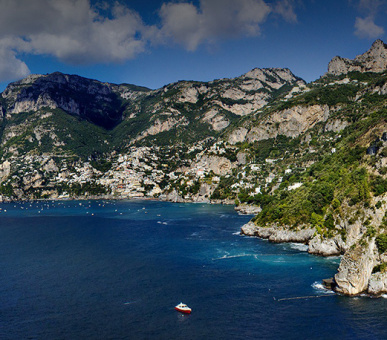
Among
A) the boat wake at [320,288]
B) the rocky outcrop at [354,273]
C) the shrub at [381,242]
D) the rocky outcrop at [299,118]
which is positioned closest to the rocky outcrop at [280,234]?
the shrub at [381,242]

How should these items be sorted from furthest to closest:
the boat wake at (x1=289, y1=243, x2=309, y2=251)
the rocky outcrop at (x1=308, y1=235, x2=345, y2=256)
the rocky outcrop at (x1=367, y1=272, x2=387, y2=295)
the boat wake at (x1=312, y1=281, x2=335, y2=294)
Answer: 1. the boat wake at (x1=289, y1=243, x2=309, y2=251)
2. the rocky outcrop at (x1=308, y1=235, x2=345, y2=256)
3. the boat wake at (x1=312, y1=281, x2=335, y2=294)
4. the rocky outcrop at (x1=367, y1=272, x2=387, y2=295)

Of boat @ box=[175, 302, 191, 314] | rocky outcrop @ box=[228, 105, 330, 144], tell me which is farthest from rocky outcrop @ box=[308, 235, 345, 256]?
rocky outcrop @ box=[228, 105, 330, 144]

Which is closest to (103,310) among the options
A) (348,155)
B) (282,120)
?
(348,155)

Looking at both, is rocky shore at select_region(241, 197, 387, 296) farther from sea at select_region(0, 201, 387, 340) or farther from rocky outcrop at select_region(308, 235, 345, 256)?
rocky outcrop at select_region(308, 235, 345, 256)

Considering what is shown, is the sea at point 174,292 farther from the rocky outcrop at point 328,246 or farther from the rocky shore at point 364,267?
the rocky outcrop at point 328,246

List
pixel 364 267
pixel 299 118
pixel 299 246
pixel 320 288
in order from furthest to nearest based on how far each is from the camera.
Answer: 1. pixel 299 118
2. pixel 299 246
3. pixel 320 288
4. pixel 364 267

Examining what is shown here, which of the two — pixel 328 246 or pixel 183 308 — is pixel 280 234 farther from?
pixel 183 308

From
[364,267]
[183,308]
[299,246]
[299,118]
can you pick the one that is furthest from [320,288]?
[299,118]
